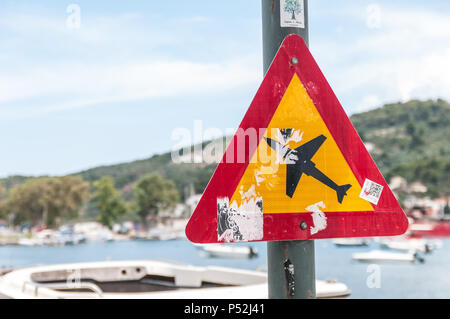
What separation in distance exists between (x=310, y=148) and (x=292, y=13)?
0.42 meters

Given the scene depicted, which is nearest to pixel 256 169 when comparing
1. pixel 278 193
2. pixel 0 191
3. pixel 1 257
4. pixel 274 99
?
pixel 278 193

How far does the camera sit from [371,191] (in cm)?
162

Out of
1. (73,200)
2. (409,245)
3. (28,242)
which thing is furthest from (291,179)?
(28,242)

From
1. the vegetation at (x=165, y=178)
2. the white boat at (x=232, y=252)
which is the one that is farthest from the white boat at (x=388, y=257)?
the vegetation at (x=165, y=178)

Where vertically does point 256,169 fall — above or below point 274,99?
below

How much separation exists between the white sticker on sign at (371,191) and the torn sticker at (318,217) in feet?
0.51

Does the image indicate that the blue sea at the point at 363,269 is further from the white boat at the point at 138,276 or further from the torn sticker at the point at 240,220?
the torn sticker at the point at 240,220

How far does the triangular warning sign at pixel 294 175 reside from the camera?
150cm

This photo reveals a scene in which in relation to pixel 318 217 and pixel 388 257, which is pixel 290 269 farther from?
pixel 388 257
